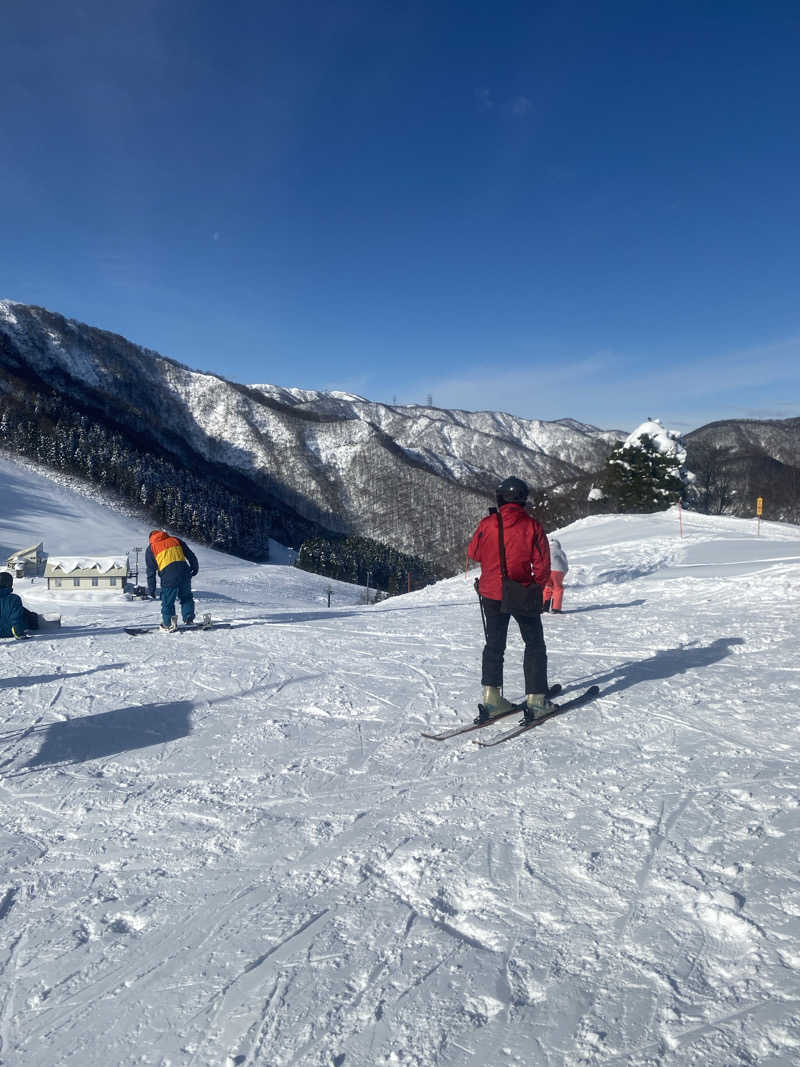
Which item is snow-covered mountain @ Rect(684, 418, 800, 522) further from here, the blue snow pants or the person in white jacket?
the blue snow pants

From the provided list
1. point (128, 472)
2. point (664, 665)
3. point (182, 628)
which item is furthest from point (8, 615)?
point (128, 472)

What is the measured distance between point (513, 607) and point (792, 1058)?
10.4 ft

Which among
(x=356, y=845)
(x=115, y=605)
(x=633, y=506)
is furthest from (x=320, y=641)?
(x=633, y=506)

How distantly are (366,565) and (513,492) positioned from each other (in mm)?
118595

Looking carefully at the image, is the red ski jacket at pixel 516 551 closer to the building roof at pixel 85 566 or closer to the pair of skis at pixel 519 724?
the pair of skis at pixel 519 724

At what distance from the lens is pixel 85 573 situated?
37188 millimetres

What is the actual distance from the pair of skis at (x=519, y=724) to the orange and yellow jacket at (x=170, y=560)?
6.21m

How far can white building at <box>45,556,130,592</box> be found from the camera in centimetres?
3753

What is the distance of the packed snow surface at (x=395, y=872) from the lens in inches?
79.7

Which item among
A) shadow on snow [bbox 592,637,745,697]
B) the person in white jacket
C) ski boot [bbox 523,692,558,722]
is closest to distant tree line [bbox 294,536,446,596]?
the person in white jacket

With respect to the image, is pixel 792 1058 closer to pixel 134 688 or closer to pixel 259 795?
pixel 259 795

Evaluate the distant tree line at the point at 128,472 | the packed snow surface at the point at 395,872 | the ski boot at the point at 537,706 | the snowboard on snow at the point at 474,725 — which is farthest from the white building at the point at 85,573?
the distant tree line at the point at 128,472

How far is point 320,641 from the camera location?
8789mm

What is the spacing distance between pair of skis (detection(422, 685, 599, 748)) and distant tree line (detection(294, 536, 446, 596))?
96.7 meters
